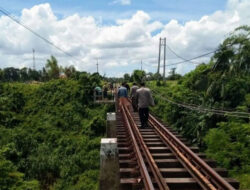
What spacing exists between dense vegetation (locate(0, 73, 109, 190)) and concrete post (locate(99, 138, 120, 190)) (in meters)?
5.39

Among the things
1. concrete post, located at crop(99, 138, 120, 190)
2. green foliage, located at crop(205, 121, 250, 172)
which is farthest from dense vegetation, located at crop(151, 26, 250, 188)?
concrete post, located at crop(99, 138, 120, 190)

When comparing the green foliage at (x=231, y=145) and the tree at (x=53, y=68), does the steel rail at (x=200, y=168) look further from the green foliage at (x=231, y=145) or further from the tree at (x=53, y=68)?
the tree at (x=53, y=68)

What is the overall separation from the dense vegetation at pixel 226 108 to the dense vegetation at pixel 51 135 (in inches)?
262

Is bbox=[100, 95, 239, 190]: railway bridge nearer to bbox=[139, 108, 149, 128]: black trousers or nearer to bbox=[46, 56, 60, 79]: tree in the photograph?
bbox=[139, 108, 149, 128]: black trousers

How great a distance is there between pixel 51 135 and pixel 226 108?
15082mm

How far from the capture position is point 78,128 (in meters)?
24.6

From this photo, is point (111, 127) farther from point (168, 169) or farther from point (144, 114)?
point (168, 169)

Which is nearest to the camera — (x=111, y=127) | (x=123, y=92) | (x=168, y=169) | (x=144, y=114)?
(x=168, y=169)

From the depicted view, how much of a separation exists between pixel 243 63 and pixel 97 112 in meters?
18.2

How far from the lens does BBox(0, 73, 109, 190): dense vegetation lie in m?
16.0

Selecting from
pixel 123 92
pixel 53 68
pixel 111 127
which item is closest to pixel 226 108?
pixel 111 127

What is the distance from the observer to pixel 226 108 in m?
12.1

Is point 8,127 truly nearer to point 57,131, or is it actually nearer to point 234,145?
point 57,131

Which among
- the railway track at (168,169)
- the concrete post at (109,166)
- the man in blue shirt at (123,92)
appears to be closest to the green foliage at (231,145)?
the railway track at (168,169)
